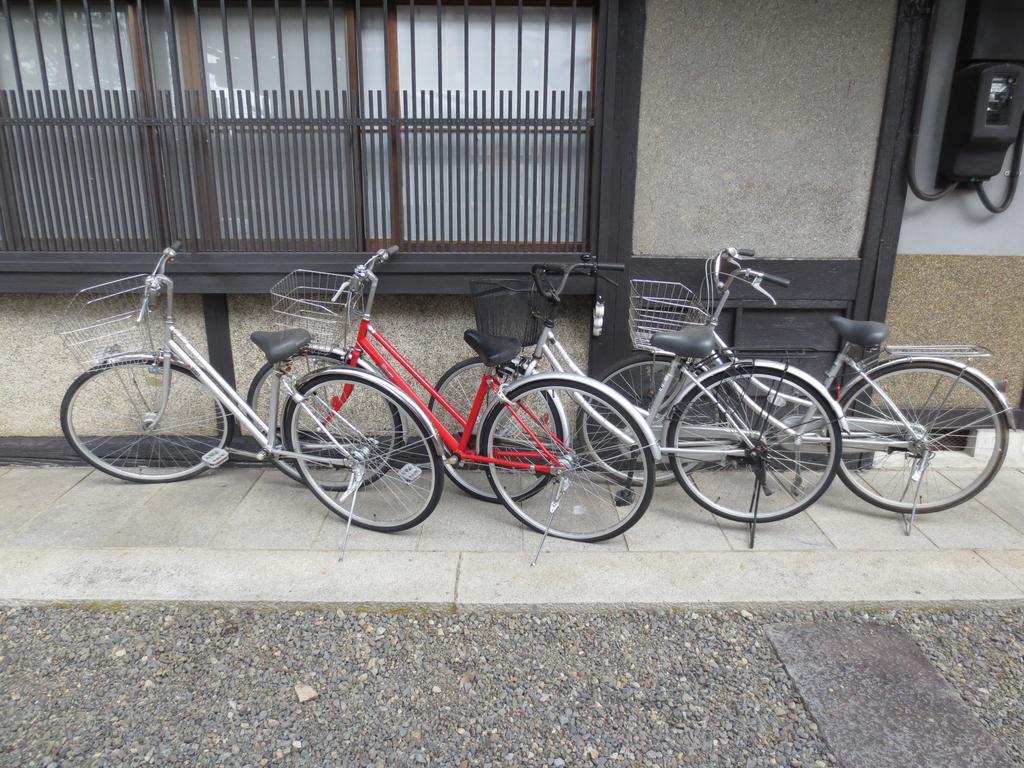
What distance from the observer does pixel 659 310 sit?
12.6 feet

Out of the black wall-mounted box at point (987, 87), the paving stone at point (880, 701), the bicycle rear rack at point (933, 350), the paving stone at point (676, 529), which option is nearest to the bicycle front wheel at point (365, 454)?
the paving stone at point (676, 529)

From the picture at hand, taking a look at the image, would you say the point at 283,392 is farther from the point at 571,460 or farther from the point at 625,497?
the point at 625,497

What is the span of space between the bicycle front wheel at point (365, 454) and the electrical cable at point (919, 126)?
10.1ft

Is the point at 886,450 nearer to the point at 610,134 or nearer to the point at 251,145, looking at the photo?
the point at 610,134

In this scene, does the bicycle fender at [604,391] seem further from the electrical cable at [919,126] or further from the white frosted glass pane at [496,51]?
the electrical cable at [919,126]

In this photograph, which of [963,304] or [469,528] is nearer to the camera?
[469,528]

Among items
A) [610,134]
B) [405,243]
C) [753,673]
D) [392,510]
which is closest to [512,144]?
[610,134]

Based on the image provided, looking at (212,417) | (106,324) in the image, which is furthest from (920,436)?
(106,324)

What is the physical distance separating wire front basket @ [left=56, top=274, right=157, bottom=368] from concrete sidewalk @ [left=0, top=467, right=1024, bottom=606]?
2.70 feet

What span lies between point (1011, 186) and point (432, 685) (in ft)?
13.6

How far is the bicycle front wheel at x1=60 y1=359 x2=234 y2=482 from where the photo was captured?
13.5 ft

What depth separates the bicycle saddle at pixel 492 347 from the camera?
3.20 metres

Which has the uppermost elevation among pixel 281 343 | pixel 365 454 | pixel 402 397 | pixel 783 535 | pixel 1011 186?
pixel 1011 186

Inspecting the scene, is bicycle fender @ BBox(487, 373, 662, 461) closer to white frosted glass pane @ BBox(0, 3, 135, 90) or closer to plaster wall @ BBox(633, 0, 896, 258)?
plaster wall @ BBox(633, 0, 896, 258)
